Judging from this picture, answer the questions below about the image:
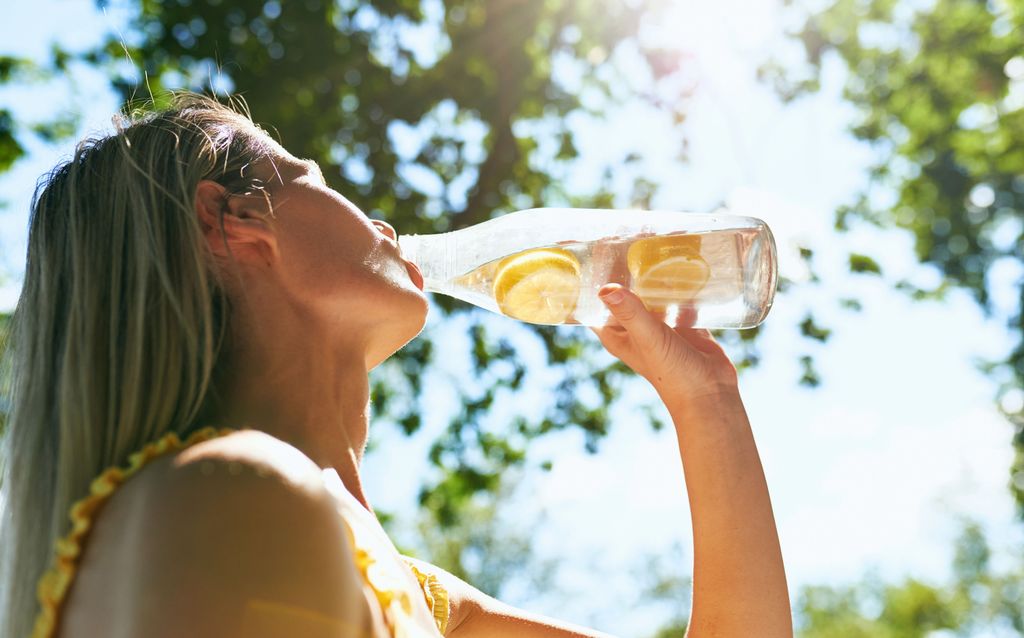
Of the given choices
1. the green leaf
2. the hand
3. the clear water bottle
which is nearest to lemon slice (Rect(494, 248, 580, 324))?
the clear water bottle

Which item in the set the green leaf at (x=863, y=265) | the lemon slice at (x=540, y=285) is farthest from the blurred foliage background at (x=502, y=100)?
the lemon slice at (x=540, y=285)

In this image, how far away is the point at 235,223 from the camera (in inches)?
69.0

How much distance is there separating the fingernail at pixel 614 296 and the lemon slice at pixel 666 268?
0.17 meters

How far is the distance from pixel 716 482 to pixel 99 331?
1.36 metres

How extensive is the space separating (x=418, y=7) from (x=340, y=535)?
5.39 m

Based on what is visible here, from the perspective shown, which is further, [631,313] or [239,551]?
[631,313]

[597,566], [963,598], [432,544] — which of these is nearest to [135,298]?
[432,544]

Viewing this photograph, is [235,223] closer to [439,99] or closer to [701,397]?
[701,397]

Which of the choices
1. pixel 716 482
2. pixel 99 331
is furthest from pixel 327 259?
pixel 716 482

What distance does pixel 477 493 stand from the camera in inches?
261

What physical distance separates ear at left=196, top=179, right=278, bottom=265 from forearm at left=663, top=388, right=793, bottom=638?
104cm

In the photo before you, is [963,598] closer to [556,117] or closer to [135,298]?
[556,117]

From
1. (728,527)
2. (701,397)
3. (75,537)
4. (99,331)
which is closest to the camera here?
(75,537)

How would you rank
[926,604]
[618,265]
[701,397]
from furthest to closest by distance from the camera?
[926,604] → [618,265] → [701,397]
